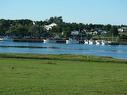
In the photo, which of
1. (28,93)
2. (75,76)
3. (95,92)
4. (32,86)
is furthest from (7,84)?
(75,76)

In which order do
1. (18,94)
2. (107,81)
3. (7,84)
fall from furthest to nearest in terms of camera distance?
(107,81), (7,84), (18,94)

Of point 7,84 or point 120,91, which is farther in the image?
point 7,84

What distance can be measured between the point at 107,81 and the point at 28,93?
18.9ft

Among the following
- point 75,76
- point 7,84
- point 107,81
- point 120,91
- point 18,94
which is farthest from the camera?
point 75,76

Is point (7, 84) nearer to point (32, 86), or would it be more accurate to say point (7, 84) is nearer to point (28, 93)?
point (32, 86)

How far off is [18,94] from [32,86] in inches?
89.1

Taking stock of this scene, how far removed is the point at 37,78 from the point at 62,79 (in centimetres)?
117

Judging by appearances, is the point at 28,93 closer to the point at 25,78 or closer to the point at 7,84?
the point at 7,84

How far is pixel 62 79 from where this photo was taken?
2223 centimetres

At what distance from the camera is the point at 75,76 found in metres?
24.0

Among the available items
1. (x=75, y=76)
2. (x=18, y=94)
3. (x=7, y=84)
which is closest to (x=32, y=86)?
(x=7, y=84)

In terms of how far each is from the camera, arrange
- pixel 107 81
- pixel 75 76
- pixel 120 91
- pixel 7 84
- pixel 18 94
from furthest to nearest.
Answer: pixel 75 76 < pixel 107 81 < pixel 7 84 < pixel 120 91 < pixel 18 94

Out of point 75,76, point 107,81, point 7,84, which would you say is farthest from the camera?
point 75,76

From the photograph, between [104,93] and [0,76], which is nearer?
[104,93]
